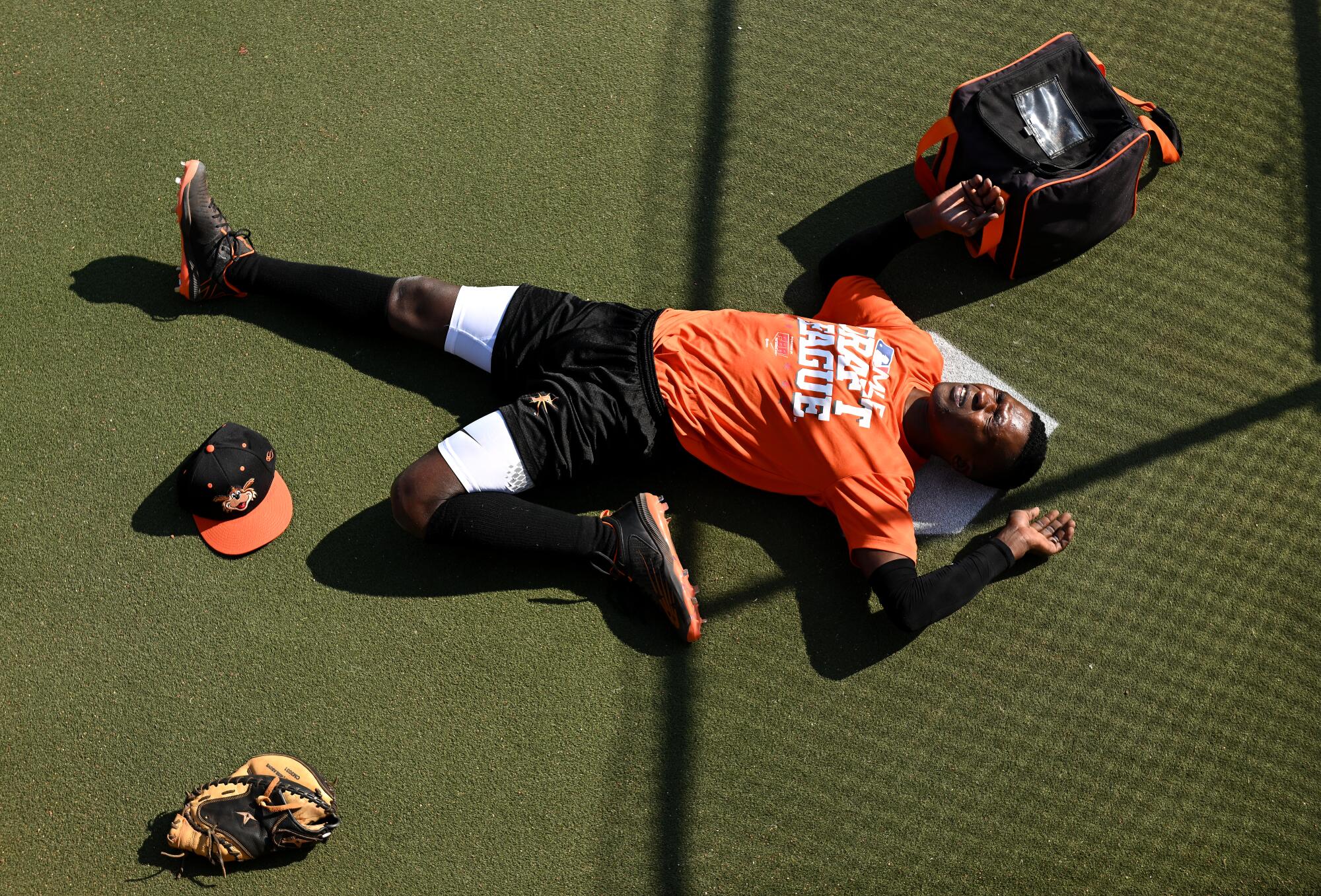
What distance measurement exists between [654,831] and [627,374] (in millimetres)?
1568

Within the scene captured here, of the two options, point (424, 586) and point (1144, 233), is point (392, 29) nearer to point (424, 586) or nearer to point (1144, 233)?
point (424, 586)

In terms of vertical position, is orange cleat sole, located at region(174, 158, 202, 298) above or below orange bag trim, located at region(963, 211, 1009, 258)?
above

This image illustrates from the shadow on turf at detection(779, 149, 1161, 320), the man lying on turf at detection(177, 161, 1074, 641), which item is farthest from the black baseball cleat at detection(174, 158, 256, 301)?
the shadow on turf at detection(779, 149, 1161, 320)

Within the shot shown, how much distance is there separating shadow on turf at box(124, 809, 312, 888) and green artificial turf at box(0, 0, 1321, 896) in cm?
3

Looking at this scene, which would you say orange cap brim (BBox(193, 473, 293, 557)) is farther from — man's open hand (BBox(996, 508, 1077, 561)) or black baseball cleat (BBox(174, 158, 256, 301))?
man's open hand (BBox(996, 508, 1077, 561))

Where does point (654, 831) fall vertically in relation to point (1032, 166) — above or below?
below

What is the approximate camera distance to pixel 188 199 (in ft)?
11.1

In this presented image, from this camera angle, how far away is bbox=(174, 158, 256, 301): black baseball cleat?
3.38m

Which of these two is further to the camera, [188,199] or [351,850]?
[188,199]

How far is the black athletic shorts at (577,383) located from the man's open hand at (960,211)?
1068mm

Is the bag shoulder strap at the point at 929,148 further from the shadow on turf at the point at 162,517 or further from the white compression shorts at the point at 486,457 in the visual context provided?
the shadow on turf at the point at 162,517

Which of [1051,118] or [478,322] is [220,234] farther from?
[1051,118]

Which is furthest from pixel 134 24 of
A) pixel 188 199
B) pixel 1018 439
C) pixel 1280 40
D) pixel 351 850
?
pixel 1280 40

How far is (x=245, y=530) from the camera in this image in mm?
3193
